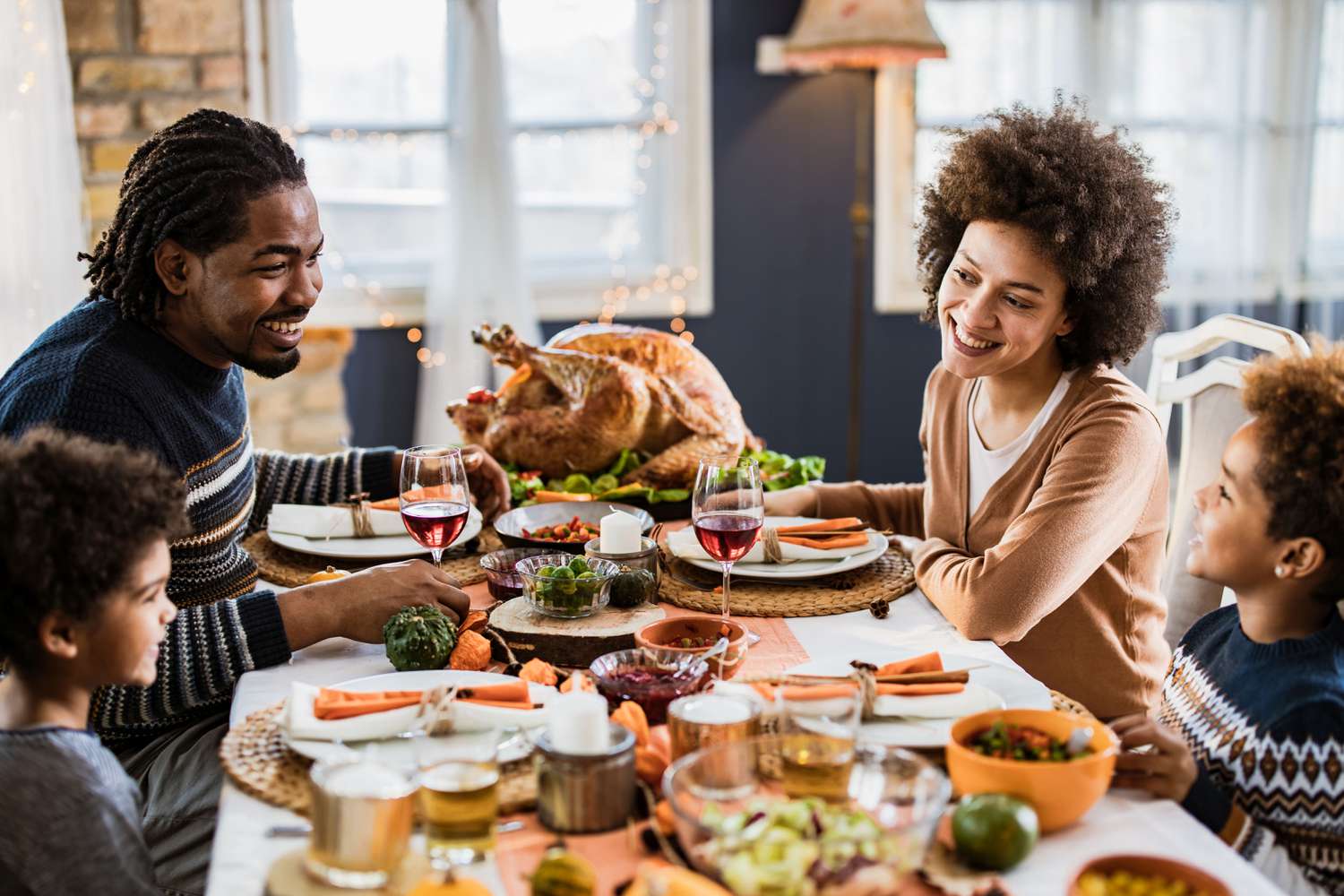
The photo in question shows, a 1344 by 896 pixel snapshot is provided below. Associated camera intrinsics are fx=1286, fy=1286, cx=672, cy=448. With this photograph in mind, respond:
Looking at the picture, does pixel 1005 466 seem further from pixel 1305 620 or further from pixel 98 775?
pixel 98 775

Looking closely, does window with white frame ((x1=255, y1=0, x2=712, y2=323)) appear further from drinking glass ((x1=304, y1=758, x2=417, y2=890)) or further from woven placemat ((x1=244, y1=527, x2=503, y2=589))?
drinking glass ((x1=304, y1=758, x2=417, y2=890))

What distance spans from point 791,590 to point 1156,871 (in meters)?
0.87

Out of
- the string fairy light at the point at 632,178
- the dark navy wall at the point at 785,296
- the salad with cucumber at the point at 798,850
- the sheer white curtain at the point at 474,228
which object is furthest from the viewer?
the dark navy wall at the point at 785,296

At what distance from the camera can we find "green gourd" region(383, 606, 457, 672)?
1.50m

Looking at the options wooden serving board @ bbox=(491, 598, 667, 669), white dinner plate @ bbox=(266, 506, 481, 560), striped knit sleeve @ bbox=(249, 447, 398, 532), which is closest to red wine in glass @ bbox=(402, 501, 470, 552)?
wooden serving board @ bbox=(491, 598, 667, 669)

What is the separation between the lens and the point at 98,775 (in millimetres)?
1178

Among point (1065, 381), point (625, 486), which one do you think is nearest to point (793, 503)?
point (625, 486)

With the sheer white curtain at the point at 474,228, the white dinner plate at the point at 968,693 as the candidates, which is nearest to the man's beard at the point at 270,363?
the white dinner plate at the point at 968,693

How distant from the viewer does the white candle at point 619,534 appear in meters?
1.76

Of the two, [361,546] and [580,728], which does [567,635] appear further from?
[361,546]

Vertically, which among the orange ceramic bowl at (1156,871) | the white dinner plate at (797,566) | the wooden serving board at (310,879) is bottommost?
the wooden serving board at (310,879)

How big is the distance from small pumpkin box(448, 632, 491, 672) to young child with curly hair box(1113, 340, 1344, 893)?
0.71 metres

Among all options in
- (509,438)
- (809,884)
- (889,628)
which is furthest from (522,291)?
(809,884)

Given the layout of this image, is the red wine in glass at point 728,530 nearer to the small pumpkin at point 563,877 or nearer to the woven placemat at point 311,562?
the woven placemat at point 311,562
